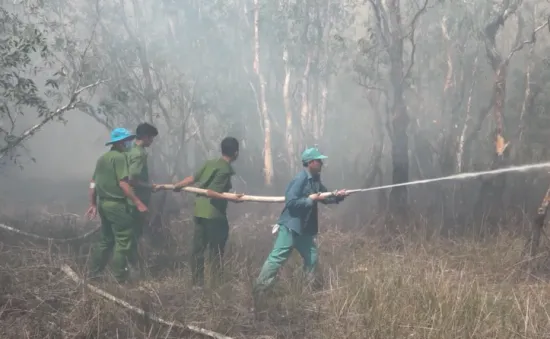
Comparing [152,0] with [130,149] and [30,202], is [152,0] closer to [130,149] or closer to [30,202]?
[30,202]

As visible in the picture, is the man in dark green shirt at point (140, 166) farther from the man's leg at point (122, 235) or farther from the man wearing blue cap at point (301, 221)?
the man wearing blue cap at point (301, 221)

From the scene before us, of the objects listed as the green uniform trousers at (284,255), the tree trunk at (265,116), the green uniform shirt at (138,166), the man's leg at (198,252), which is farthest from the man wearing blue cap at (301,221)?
the tree trunk at (265,116)

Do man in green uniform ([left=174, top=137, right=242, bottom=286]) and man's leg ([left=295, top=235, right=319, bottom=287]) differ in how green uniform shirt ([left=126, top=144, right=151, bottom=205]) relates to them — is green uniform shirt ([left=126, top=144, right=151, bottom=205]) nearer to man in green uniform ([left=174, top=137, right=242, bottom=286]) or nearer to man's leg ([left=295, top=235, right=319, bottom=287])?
man in green uniform ([left=174, top=137, right=242, bottom=286])

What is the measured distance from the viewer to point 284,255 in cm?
458

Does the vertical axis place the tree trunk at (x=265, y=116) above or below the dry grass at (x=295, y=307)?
above

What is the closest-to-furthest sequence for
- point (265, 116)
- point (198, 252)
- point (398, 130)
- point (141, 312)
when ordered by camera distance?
point (141, 312) → point (198, 252) → point (398, 130) → point (265, 116)

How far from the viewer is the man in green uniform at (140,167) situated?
18.3 ft

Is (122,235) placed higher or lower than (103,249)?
higher

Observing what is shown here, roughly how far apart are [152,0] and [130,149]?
41.2 feet

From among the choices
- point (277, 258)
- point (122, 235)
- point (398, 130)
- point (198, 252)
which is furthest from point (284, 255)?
point (398, 130)

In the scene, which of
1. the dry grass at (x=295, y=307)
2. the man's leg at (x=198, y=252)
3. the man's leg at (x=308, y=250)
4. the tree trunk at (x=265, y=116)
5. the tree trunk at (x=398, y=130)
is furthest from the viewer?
the tree trunk at (x=265, y=116)

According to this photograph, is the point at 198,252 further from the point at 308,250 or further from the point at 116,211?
the point at 308,250

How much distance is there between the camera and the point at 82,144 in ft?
140

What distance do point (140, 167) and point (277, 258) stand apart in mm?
1979
